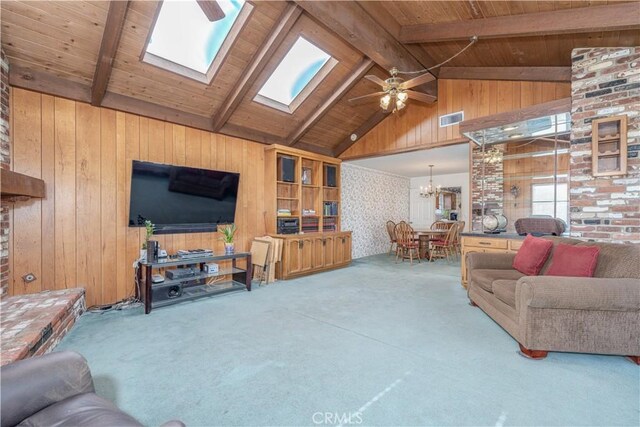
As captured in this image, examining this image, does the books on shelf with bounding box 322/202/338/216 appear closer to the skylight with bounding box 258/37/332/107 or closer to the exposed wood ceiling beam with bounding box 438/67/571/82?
the skylight with bounding box 258/37/332/107

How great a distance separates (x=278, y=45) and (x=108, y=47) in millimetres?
1767

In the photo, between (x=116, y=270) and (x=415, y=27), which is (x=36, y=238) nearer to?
(x=116, y=270)

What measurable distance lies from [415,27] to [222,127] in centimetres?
308

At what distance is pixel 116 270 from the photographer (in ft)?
11.7

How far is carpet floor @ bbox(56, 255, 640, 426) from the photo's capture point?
1.60 metres

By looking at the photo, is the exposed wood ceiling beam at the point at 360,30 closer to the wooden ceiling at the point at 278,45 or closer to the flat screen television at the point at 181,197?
the wooden ceiling at the point at 278,45

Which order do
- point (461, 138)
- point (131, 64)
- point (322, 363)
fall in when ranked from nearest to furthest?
point (322, 363)
point (131, 64)
point (461, 138)

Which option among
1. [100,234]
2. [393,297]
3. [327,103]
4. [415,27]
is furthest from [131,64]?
[393,297]

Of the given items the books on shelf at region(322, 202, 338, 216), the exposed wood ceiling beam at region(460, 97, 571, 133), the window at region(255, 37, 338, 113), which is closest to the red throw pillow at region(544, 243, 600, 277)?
the exposed wood ceiling beam at region(460, 97, 571, 133)

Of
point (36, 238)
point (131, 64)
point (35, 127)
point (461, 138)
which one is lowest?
point (36, 238)

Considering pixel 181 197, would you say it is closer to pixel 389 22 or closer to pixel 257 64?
pixel 257 64

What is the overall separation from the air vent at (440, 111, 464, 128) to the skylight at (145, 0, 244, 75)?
3.67 metres

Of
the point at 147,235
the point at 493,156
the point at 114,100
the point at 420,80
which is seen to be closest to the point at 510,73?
the point at 493,156

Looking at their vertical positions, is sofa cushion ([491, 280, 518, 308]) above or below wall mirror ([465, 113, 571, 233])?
below
